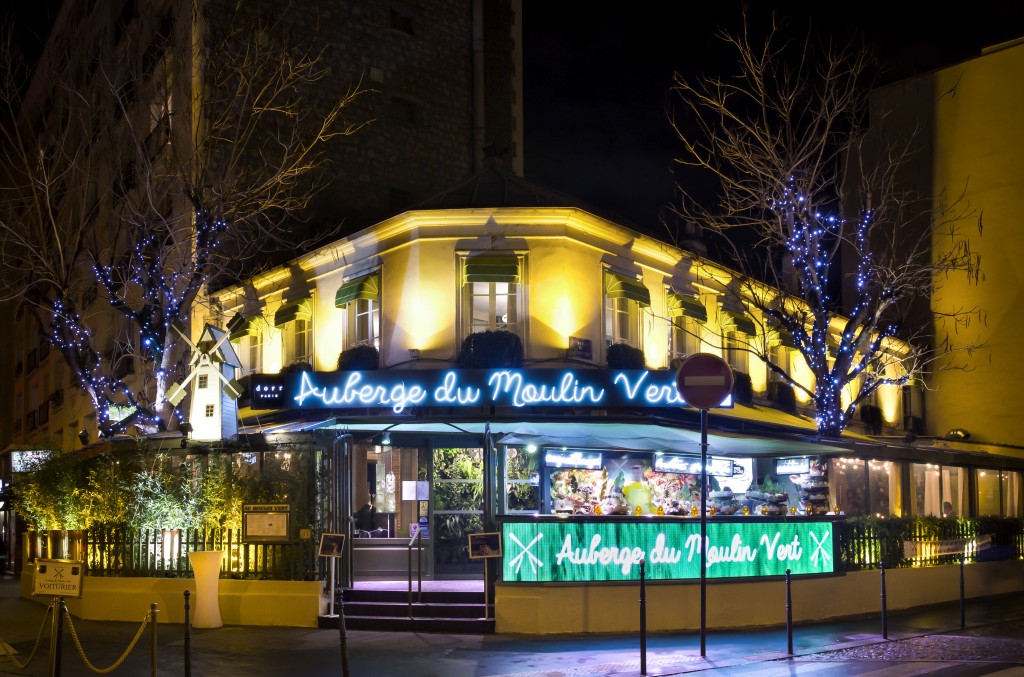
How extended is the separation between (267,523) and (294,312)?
733 cm

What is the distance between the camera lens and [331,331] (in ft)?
73.5

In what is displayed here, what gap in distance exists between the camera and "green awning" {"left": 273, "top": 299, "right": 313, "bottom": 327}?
75.3ft

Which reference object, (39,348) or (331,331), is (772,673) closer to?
(331,331)

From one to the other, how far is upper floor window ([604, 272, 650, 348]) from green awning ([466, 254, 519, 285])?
78.0 inches

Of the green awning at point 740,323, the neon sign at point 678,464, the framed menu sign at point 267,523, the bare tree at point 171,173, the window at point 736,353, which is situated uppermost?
the bare tree at point 171,173

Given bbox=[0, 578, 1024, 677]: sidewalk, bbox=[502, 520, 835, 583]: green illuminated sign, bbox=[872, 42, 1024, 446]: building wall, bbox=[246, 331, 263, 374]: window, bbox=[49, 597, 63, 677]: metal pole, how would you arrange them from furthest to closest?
bbox=[872, 42, 1024, 446]: building wall
bbox=[246, 331, 263, 374]: window
bbox=[502, 520, 835, 583]: green illuminated sign
bbox=[0, 578, 1024, 677]: sidewalk
bbox=[49, 597, 63, 677]: metal pole

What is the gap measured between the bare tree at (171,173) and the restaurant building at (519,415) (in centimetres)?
177

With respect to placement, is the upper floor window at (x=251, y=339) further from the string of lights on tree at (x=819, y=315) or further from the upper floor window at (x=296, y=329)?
the string of lights on tree at (x=819, y=315)

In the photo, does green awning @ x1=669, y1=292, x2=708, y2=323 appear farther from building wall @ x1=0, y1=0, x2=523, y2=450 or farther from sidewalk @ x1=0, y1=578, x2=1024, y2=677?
building wall @ x1=0, y1=0, x2=523, y2=450

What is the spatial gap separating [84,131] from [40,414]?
783 inches

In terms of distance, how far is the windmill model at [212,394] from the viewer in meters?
17.0

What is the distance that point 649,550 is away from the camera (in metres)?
15.6

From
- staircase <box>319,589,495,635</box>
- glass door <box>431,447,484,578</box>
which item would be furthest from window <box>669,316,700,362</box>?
staircase <box>319,589,495,635</box>

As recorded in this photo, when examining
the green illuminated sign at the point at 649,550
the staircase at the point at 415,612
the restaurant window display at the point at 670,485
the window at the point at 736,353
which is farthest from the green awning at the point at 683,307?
the staircase at the point at 415,612
